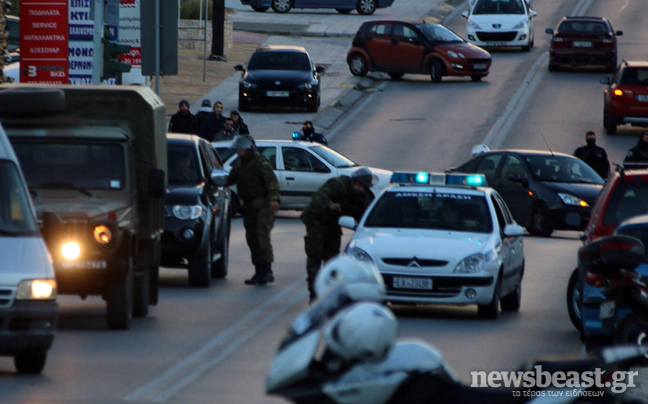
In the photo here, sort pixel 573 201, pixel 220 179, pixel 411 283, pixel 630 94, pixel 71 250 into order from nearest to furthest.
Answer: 1. pixel 71 250
2. pixel 411 283
3. pixel 220 179
4. pixel 573 201
5. pixel 630 94

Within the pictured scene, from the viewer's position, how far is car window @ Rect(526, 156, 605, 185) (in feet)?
82.1

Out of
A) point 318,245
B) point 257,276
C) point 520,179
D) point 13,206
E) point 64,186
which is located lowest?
point 520,179

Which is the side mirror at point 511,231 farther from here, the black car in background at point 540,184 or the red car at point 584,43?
the red car at point 584,43

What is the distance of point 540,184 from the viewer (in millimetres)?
24734

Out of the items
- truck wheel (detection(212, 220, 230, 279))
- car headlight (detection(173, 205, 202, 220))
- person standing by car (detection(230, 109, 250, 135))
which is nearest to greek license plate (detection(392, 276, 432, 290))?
car headlight (detection(173, 205, 202, 220))

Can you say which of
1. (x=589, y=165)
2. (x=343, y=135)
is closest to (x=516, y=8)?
(x=343, y=135)

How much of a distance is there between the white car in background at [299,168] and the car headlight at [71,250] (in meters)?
13.7

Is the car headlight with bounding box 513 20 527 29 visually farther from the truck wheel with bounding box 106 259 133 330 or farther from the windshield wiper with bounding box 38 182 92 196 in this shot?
the truck wheel with bounding box 106 259 133 330

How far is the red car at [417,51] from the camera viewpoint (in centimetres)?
4131

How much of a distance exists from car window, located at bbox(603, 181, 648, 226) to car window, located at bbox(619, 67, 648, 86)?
Answer: 22.3m

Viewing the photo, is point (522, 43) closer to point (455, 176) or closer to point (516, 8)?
point (516, 8)

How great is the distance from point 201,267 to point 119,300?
3577 mm

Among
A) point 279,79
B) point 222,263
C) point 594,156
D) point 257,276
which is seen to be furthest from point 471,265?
point 279,79

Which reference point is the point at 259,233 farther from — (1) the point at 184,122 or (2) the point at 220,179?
(1) the point at 184,122
